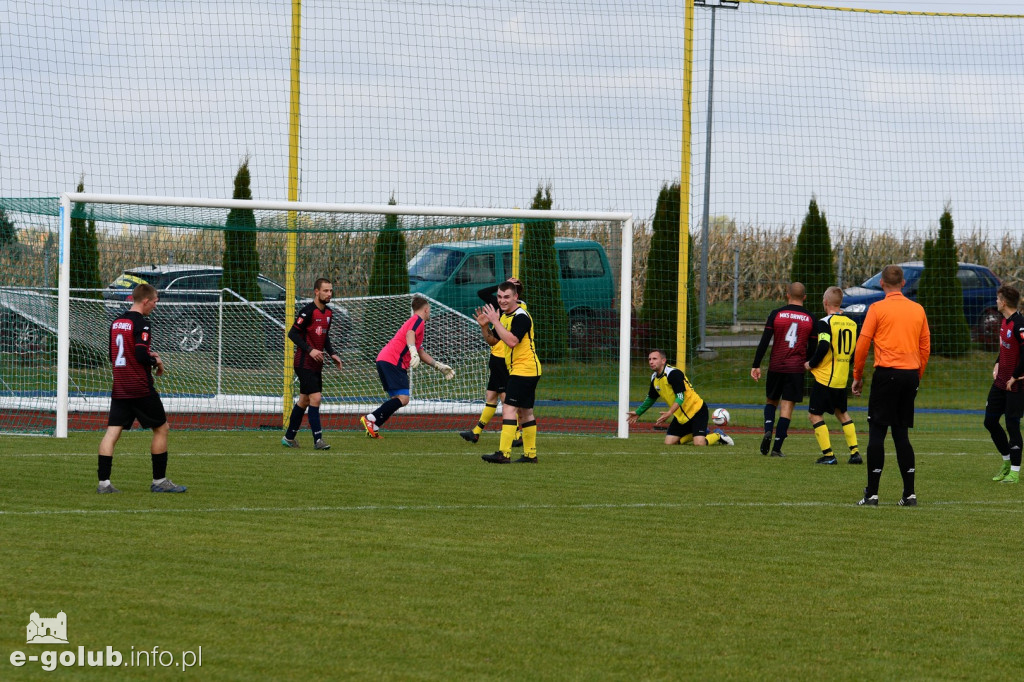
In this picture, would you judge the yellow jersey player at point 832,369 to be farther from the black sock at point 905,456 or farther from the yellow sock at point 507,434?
the yellow sock at point 507,434

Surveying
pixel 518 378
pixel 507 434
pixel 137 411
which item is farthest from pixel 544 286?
pixel 137 411

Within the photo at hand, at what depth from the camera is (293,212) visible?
1512cm

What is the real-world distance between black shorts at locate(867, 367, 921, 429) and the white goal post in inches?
222

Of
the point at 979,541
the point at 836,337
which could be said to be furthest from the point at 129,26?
the point at 979,541

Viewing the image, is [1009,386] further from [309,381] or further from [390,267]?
[390,267]

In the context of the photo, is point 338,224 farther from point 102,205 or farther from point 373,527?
point 373,527

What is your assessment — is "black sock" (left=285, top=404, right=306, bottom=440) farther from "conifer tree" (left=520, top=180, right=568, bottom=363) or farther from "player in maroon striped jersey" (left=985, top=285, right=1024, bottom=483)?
"player in maroon striped jersey" (left=985, top=285, right=1024, bottom=483)

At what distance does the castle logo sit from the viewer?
16.1ft

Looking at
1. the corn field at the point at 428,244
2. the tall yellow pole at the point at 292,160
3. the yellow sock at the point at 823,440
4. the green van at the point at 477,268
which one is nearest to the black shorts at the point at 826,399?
the yellow sock at the point at 823,440

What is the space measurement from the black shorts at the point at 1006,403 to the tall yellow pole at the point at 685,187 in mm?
5358

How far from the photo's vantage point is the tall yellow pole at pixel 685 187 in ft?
53.0

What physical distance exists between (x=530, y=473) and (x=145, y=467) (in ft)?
12.1

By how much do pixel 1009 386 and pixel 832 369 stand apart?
2.18 meters

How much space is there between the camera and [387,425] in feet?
54.1
